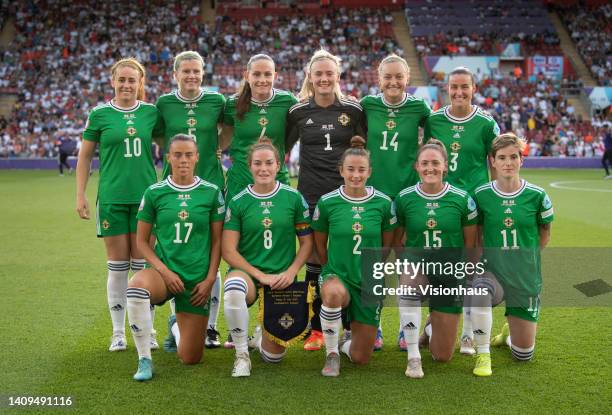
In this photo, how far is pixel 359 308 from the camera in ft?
13.7

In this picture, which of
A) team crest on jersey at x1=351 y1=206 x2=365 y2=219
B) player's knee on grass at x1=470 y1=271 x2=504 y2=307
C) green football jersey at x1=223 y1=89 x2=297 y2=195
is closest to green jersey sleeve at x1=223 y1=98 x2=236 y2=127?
green football jersey at x1=223 y1=89 x2=297 y2=195

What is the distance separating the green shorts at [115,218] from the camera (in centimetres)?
452

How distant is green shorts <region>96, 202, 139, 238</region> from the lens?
4.52m

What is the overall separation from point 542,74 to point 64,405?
103 feet

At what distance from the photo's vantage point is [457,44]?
108 ft

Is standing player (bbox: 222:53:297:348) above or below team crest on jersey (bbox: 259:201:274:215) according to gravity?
above

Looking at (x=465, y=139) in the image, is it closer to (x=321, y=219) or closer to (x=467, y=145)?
(x=467, y=145)

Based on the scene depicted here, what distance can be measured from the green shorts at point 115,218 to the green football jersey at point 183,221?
363mm

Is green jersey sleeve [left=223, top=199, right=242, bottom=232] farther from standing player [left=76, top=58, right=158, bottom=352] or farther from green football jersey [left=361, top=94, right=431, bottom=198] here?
green football jersey [left=361, top=94, right=431, bottom=198]

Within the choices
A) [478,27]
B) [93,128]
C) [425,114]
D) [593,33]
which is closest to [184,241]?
[93,128]

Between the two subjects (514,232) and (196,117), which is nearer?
(514,232)

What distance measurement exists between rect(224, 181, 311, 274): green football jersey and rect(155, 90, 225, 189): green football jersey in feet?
1.94

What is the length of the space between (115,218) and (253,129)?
1.15 metres

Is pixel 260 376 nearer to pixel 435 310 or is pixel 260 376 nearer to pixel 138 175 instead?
pixel 435 310
